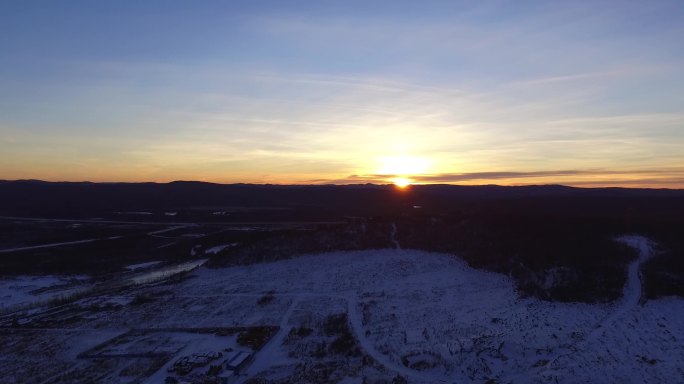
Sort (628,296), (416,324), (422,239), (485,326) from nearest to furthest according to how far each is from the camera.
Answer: (485,326)
(416,324)
(628,296)
(422,239)

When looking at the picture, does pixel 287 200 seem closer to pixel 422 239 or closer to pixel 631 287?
pixel 422 239

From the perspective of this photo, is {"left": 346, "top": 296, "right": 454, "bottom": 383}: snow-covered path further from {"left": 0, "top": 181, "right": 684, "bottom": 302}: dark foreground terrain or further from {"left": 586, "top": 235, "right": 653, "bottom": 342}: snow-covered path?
{"left": 0, "top": 181, "right": 684, "bottom": 302}: dark foreground terrain

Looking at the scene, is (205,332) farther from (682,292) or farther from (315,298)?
(682,292)

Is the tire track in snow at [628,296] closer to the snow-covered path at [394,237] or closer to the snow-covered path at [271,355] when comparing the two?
the snow-covered path at [271,355]

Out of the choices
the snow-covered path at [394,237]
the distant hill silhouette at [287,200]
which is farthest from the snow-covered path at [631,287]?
the distant hill silhouette at [287,200]

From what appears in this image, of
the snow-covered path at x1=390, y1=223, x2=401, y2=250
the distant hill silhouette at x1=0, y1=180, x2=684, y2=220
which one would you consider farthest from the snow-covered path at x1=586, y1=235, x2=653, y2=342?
the distant hill silhouette at x1=0, y1=180, x2=684, y2=220

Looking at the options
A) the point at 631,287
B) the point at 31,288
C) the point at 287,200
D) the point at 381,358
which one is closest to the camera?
the point at 381,358

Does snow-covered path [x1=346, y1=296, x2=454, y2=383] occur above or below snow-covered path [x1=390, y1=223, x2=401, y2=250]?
below

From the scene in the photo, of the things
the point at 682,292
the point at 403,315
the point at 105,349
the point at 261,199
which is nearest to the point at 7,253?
the point at 105,349

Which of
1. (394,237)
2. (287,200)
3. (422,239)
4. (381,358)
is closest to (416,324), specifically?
(381,358)
